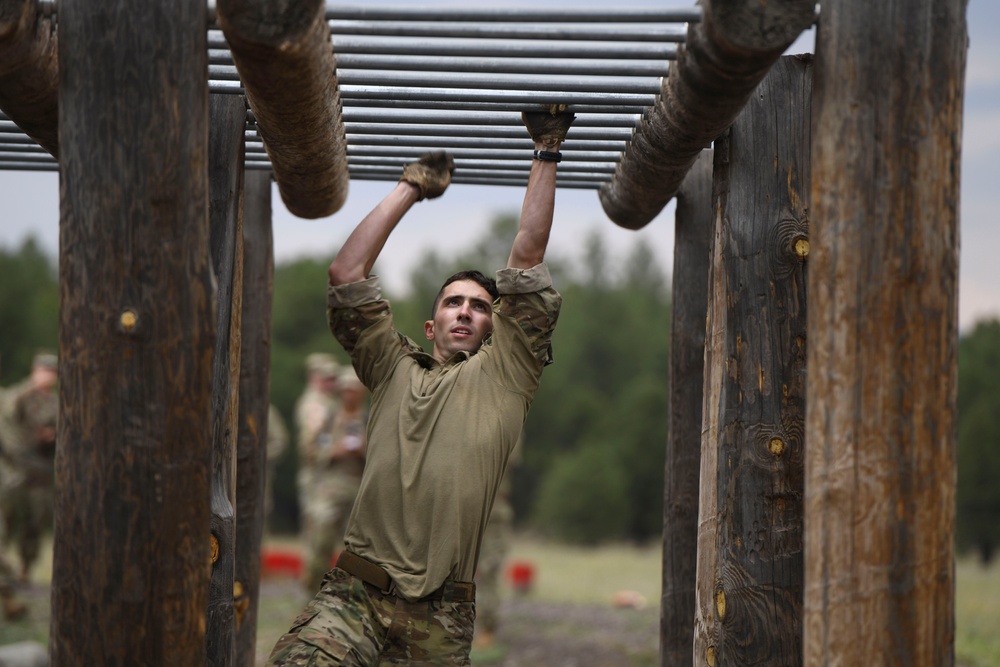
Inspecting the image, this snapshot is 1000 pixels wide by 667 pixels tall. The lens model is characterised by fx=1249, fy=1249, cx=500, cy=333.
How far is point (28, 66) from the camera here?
10.9ft

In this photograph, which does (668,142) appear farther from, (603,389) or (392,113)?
(603,389)

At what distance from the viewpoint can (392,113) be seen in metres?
4.21

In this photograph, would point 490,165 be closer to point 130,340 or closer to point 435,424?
point 435,424

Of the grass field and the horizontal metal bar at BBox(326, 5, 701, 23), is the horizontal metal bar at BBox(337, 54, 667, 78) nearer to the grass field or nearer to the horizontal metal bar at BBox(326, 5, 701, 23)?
the horizontal metal bar at BBox(326, 5, 701, 23)

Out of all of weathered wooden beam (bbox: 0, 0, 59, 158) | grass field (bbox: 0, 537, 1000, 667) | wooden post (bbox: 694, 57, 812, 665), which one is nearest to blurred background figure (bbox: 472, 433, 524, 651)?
grass field (bbox: 0, 537, 1000, 667)

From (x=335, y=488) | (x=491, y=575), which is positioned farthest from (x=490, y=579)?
(x=335, y=488)

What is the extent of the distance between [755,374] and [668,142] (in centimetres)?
78

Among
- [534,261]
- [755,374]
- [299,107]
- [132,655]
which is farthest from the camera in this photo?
[534,261]

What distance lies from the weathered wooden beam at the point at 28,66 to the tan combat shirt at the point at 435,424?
1.10 metres

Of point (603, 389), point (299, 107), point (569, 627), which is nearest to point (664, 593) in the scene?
point (299, 107)

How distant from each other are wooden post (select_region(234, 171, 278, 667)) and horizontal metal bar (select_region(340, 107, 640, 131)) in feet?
4.39

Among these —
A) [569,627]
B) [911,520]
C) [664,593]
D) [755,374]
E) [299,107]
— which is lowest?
[569,627]

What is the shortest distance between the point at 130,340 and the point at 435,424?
129cm

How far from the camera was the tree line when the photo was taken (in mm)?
20625
